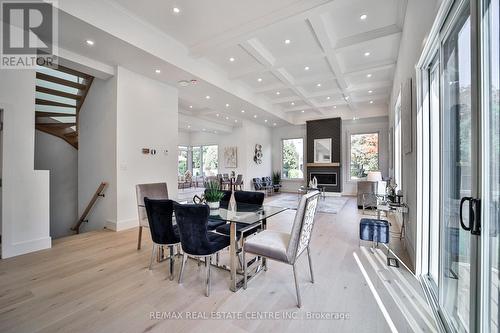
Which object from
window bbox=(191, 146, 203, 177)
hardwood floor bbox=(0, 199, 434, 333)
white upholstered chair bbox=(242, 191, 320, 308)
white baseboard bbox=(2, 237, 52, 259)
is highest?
window bbox=(191, 146, 203, 177)

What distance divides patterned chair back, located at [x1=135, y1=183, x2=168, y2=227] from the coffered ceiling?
2648 millimetres

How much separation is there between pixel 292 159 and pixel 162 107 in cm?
687

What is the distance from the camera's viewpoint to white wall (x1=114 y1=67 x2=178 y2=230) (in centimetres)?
425

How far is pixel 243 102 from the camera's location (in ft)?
21.6

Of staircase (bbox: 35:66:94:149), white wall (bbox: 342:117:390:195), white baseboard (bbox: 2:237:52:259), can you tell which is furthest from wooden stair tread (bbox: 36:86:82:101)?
white wall (bbox: 342:117:390:195)

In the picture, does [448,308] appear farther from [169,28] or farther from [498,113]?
[169,28]

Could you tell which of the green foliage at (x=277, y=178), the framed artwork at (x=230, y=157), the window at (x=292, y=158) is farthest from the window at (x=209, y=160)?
the window at (x=292, y=158)

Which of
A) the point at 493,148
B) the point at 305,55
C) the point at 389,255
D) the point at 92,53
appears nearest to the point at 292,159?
the point at 305,55

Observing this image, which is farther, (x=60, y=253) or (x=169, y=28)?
(x=169, y=28)

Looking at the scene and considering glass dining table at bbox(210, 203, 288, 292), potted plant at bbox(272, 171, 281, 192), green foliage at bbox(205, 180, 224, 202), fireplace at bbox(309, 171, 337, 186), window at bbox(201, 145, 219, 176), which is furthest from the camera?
window at bbox(201, 145, 219, 176)

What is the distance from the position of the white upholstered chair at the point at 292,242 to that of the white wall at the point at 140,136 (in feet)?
10.4

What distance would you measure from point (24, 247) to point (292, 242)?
378 centimetres

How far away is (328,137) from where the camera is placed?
905 cm

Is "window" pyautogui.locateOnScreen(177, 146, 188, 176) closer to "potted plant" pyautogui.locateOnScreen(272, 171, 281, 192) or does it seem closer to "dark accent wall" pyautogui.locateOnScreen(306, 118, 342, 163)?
"potted plant" pyautogui.locateOnScreen(272, 171, 281, 192)
